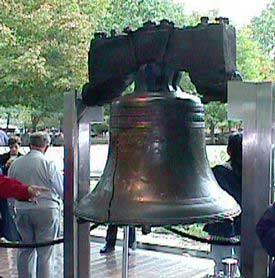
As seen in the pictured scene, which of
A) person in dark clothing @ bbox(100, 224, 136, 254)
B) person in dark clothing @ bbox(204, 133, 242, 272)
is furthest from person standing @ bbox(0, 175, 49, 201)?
person in dark clothing @ bbox(100, 224, 136, 254)

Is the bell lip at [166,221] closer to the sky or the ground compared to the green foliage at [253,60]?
closer to the ground

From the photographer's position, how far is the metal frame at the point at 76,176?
6.88ft

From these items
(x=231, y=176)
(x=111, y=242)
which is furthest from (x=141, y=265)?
(x=231, y=176)

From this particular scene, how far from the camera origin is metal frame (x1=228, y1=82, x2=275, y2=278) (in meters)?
1.75

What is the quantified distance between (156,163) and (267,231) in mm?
460

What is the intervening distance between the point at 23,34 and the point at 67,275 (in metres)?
6.30

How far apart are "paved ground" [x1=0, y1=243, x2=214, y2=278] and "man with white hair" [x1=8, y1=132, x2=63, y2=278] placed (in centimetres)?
72

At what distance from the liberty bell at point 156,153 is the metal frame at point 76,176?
1.53ft

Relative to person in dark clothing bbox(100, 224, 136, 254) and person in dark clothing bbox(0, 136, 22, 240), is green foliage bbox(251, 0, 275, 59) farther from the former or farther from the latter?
person in dark clothing bbox(0, 136, 22, 240)

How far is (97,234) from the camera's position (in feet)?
19.7

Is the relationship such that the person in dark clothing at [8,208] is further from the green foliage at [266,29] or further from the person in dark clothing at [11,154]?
the green foliage at [266,29]

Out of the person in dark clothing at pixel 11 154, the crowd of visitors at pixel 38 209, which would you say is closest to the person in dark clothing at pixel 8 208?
the person in dark clothing at pixel 11 154

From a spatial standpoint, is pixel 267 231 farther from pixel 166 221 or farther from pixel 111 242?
pixel 111 242

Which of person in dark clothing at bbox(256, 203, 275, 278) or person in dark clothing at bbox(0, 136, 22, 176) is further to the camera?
person in dark clothing at bbox(0, 136, 22, 176)
